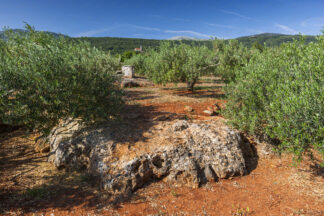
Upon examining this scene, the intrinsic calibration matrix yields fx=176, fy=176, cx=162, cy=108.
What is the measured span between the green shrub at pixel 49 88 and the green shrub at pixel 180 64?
11.8 metres

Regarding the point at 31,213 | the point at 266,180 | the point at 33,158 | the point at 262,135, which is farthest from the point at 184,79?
the point at 31,213

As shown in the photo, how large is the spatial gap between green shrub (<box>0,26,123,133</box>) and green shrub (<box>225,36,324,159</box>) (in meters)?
7.11

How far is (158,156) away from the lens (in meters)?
7.72

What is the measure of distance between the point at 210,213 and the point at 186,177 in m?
1.72

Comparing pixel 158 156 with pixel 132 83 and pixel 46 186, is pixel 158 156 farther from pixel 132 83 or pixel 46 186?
pixel 132 83

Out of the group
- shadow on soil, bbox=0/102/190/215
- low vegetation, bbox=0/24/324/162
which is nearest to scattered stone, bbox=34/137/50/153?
shadow on soil, bbox=0/102/190/215

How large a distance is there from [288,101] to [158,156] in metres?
5.48

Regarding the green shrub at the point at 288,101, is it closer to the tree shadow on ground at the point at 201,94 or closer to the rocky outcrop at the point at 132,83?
the tree shadow on ground at the point at 201,94

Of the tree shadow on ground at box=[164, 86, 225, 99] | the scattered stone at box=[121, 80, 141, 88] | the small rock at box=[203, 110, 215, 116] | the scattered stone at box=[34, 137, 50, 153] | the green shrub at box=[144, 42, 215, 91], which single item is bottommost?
the scattered stone at box=[34, 137, 50, 153]

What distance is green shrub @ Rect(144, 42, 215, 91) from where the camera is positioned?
19672mm

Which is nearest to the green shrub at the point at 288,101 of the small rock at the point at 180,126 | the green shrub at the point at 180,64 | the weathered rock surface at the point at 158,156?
the weathered rock surface at the point at 158,156

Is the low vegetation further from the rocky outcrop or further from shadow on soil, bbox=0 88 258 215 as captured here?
the rocky outcrop

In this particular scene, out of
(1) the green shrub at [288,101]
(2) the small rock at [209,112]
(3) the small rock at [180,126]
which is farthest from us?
(2) the small rock at [209,112]

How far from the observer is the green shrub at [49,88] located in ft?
23.0
